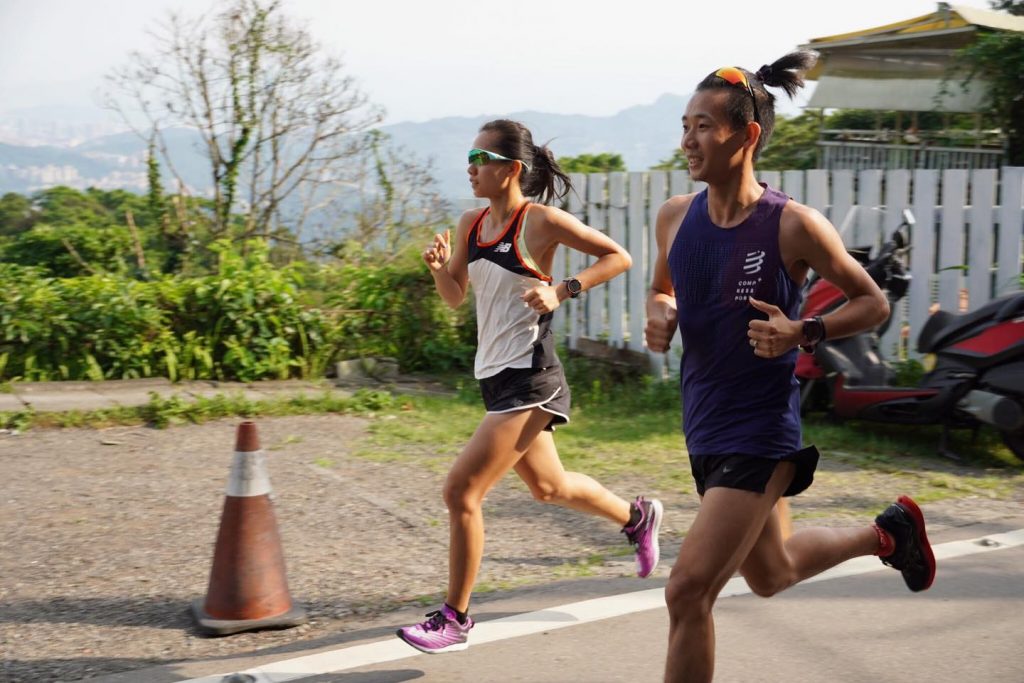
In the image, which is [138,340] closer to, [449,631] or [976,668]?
[449,631]

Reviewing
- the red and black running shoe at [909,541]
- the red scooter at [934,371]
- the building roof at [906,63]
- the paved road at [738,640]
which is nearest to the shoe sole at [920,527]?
the red and black running shoe at [909,541]

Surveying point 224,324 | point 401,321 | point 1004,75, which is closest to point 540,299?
point 224,324

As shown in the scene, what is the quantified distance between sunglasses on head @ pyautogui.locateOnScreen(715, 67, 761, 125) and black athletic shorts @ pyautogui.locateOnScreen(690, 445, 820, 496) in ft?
3.31

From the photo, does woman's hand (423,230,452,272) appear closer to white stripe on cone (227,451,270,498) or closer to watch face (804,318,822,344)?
white stripe on cone (227,451,270,498)

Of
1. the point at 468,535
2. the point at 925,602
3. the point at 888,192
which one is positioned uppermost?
the point at 888,192

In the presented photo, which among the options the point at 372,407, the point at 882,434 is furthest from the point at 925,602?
the point at 372,407

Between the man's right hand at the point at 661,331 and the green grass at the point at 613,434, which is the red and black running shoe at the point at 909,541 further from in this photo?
the green grass at the point at 613,434

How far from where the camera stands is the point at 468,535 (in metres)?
4.04

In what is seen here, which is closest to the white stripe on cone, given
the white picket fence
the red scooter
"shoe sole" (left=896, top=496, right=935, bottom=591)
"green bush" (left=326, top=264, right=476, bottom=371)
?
"shoe sole" (left=896, top=496, right=935, bottom=591)

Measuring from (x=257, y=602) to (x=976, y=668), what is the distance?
8.60ft

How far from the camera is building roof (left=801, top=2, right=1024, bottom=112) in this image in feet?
51.3

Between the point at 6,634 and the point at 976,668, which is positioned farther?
the point at 6,634

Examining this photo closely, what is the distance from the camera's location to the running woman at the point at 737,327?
3.11m

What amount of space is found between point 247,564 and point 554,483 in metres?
1.22
